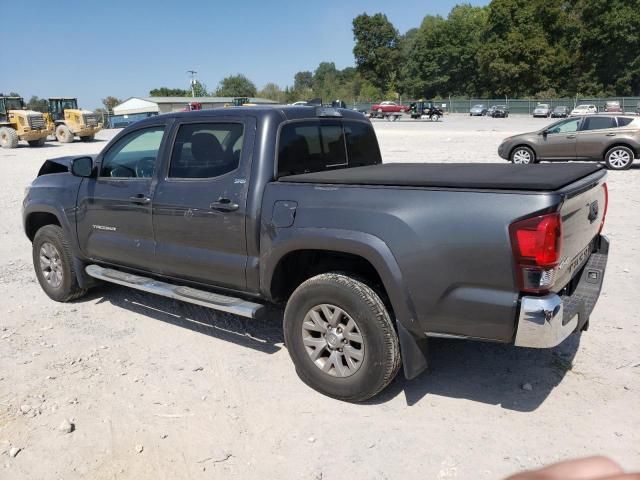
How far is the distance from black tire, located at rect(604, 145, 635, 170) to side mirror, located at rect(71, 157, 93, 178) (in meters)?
14.4

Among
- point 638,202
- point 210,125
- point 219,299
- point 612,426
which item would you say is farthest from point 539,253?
point 638,202

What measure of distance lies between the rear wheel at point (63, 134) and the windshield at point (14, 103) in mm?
2240

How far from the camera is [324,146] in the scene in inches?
177

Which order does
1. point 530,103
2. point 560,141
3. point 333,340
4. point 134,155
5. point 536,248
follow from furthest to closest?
1. point 530,103
2. point 560,141
3. point 134,155
4. point 333,340
5. point 536,248

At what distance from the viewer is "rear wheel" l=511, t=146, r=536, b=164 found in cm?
1594

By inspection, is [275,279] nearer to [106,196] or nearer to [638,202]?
[106,196]

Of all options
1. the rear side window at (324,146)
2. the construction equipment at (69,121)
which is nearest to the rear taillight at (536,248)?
the rear side window at (324,146)

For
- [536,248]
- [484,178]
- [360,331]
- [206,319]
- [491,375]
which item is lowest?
[491,375]

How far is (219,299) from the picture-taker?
413 cm

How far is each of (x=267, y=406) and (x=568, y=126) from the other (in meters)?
14.8

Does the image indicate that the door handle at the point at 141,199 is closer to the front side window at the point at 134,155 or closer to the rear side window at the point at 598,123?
the front side window at the point at 134,155

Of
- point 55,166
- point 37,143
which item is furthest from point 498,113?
point 55,166

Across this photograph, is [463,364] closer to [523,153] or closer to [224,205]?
[224,205]

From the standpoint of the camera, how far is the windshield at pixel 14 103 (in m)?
30.7
